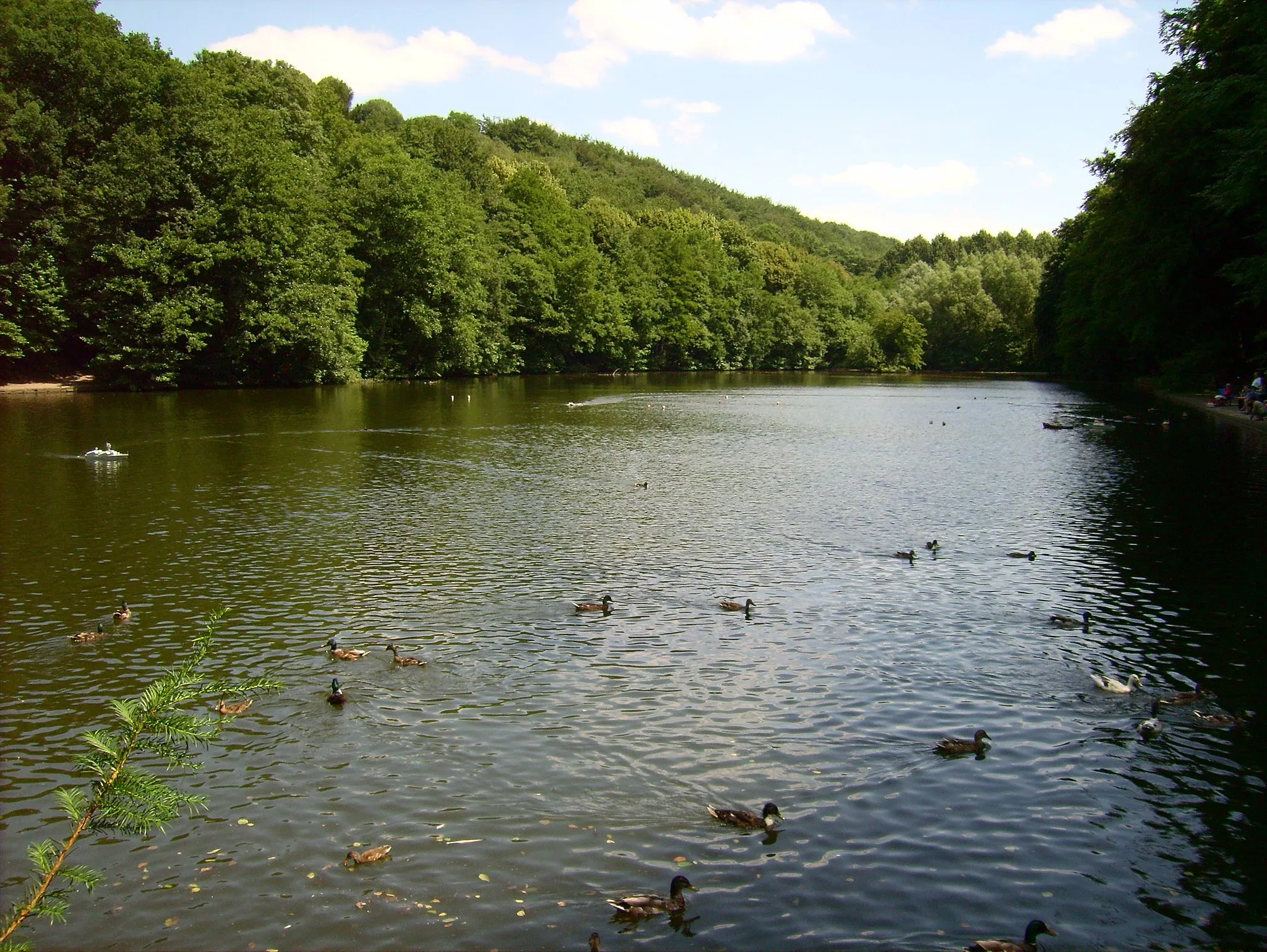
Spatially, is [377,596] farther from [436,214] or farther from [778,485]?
[436,214]

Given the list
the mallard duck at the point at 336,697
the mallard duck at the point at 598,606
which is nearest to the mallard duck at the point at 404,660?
the mallard duck at the point at 336,697

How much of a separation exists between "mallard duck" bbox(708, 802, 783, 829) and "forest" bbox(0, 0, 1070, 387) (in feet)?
205

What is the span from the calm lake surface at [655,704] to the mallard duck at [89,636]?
1.05 ft

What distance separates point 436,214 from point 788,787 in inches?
3235

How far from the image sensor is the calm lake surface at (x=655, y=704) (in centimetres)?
922

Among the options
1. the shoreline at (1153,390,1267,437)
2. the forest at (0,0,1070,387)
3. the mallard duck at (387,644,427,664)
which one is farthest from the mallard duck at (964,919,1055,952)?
the forest at (0,0,1070,387)

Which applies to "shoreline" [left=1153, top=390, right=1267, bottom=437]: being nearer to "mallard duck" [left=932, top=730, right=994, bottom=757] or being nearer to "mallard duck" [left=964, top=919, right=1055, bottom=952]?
"mallard duck" [left=932, top=730, right=994, bottom=757]

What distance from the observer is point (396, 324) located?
87.7 meters

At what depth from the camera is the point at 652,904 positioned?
8.98 metres

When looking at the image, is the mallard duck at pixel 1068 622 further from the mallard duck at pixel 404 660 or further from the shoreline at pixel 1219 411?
the shoreline at pixel 1219 411

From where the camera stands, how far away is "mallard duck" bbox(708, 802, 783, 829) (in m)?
10.5

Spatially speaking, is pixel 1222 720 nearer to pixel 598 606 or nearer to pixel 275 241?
pixel 598 606

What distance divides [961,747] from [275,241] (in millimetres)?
65626

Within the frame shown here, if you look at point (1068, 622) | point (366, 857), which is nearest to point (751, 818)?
point (366, 857)
